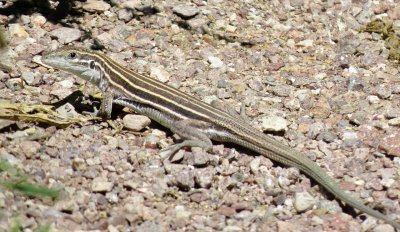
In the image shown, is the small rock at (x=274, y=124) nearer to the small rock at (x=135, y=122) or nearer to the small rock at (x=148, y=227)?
the small rock at (x=135, y=122)

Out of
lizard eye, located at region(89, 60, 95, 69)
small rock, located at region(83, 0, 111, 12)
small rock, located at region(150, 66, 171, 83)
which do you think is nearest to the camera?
lizard eye, located at region(89, 60, 95, 69)

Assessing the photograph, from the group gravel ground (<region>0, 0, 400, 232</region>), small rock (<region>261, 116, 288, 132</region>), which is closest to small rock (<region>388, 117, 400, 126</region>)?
gravel ground (<region>0, 0, 400, 232</region>)

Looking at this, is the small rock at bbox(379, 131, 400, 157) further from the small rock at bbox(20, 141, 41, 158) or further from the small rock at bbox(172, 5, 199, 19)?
the small rock at bbox(20, 141, 41, 158)

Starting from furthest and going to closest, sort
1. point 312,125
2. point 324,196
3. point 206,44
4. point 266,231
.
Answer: point 206,44, point 312,125, point 324,196, point 266,231

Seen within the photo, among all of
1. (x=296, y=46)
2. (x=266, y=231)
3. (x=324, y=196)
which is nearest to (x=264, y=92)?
(x=296, y=46)

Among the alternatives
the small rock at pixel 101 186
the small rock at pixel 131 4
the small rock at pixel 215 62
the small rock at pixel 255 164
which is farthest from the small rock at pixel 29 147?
the small rock at pixel 131 4

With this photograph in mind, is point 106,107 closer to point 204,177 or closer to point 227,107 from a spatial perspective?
point 227,107

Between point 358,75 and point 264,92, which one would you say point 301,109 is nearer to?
point 264,92
